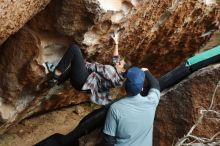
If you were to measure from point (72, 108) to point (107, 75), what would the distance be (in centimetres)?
351

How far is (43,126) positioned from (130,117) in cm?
407

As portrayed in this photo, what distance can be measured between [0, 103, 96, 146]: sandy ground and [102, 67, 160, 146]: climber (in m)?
3.57

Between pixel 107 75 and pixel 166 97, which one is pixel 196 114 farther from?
pixel 107 75

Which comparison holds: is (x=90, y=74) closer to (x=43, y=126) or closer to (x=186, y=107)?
(x=186, y=107)

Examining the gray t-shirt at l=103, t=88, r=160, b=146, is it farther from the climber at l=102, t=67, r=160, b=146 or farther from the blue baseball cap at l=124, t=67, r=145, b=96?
the blue baseball cap at l=124, t=67, r=145, b=96

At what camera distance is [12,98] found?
8.41 meters

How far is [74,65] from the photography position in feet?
→ 23.8

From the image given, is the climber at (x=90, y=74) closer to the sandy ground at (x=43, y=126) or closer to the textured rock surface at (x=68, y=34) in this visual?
the textured rock surface at (x=68, y=34)

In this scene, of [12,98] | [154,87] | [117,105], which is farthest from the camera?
[12,98]

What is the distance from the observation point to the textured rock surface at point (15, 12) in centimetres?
654

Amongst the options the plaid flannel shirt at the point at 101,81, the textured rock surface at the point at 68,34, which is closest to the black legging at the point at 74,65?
the plaid flannel shirt at the point at 101,81

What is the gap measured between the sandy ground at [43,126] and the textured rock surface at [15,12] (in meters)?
3.17

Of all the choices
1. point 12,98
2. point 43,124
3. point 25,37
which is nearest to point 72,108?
point 43,124

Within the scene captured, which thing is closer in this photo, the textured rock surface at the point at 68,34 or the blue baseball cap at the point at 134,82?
the blue baseball cap at the point at 134,82
